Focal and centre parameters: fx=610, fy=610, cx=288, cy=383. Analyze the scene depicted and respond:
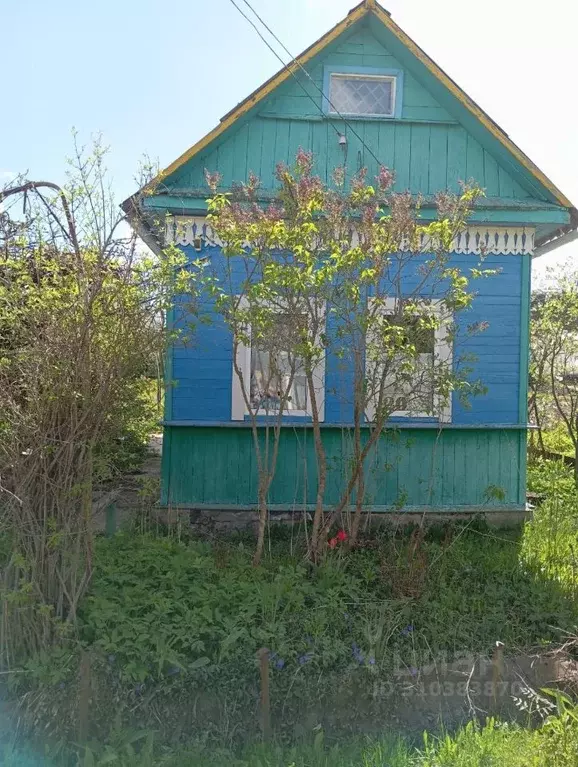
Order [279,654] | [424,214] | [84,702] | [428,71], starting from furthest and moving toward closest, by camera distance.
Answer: [428,71], [424,214], [279,654], [84,702]

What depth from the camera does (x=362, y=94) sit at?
730 centimetres

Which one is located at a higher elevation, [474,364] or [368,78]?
[368,78]

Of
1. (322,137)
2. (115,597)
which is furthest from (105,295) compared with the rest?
(322,137)

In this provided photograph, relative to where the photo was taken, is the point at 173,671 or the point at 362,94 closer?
the point at 173,671

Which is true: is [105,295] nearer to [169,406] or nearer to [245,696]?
[245,696]

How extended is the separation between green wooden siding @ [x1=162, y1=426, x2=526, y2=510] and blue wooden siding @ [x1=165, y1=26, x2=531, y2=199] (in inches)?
113

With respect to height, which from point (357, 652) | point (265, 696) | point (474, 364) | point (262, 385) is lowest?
point (265, 696)

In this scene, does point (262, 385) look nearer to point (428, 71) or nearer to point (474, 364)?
point (474, 364)

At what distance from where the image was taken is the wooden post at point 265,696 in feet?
11.5

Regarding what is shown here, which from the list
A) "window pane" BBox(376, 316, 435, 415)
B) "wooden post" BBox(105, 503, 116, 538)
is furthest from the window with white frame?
"wooden post" BBox(105, 503, 116, 538)

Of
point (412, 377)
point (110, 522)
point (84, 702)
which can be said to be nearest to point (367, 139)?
point (412, 377)

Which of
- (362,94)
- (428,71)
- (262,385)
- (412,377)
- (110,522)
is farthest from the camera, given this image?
(362,94)

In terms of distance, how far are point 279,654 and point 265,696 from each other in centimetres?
28

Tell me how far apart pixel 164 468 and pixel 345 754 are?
3965mm
